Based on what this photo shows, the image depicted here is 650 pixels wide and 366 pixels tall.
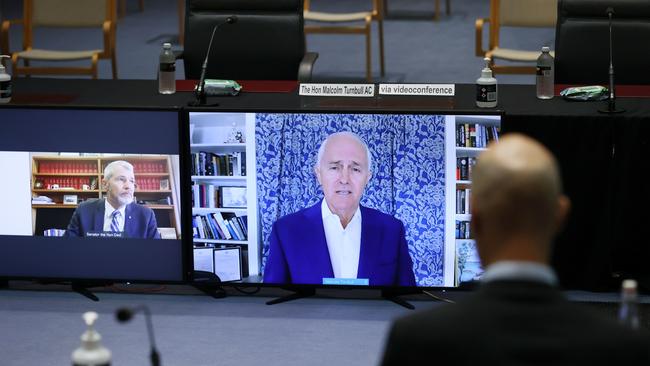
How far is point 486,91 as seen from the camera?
4484 millimetres

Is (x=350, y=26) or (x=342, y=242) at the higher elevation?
(x=350, y=26)

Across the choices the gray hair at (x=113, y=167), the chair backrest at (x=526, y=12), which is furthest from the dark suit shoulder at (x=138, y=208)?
the chair backrest at (x=526, y=12)

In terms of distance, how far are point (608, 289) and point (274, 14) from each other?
2096 millimetres

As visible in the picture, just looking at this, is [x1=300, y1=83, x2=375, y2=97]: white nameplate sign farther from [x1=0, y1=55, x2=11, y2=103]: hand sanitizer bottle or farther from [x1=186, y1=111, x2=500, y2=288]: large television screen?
[x1=0, y1=55, x2=11, y2=103]: hand sanitizer bottle

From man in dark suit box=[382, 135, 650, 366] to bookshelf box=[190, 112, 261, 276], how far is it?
2843 millimetres

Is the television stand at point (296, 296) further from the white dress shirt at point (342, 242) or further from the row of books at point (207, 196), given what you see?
the row of books at point (207, 196)

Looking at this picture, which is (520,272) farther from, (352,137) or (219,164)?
(219,164)

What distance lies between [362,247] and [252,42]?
1.62m

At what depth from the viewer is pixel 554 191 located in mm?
1632

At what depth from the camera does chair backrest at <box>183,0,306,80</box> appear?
5.67 metres

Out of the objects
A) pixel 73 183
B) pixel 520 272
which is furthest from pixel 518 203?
pixel 73 183

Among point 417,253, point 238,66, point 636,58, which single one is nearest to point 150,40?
point 238,66

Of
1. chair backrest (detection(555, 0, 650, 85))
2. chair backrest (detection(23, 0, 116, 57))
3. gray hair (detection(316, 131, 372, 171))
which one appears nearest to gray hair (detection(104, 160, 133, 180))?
gray hair (detection(316, 131, 372, 171))

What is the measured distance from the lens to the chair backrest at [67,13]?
7.47 metres
